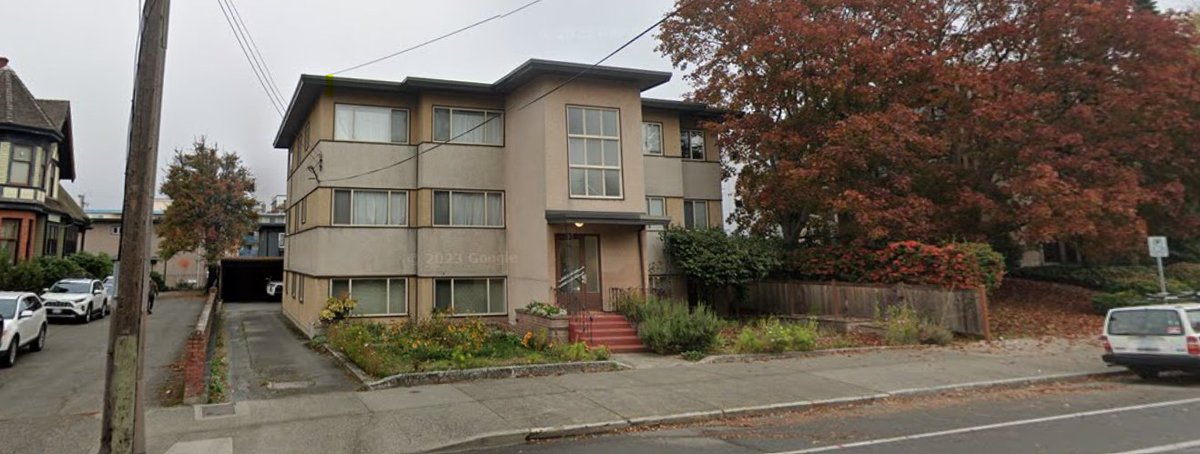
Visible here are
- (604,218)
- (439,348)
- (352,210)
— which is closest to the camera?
(439,348)

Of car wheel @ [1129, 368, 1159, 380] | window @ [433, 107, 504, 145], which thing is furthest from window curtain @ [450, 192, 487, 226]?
car wheel @ [1129, 368, 1159, 380]

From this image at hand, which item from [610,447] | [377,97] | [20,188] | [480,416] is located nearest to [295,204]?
[377,97]

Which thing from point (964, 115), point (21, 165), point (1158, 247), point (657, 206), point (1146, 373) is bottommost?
point (1146, 373)

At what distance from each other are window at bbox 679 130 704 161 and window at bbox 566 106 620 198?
5.52 meters

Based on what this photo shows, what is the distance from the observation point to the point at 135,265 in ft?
21.8

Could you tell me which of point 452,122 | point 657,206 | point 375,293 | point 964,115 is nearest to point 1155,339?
point 964,115

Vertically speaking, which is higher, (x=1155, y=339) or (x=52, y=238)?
(x=52, y=238)

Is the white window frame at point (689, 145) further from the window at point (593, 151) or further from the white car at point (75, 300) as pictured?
the white car at point (75, 300)

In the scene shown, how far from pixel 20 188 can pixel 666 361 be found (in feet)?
93.5

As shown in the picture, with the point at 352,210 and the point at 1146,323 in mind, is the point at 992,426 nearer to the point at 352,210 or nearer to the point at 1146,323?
the point at 1146,323

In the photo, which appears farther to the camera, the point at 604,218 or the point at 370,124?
the point at 370,124

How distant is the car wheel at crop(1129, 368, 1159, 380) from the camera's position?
439 inches

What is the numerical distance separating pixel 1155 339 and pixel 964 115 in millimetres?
10505

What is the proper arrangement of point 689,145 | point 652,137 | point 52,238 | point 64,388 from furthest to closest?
1. point 52,238
2. point 689,145
3. point 652,137
4. point 64,388
